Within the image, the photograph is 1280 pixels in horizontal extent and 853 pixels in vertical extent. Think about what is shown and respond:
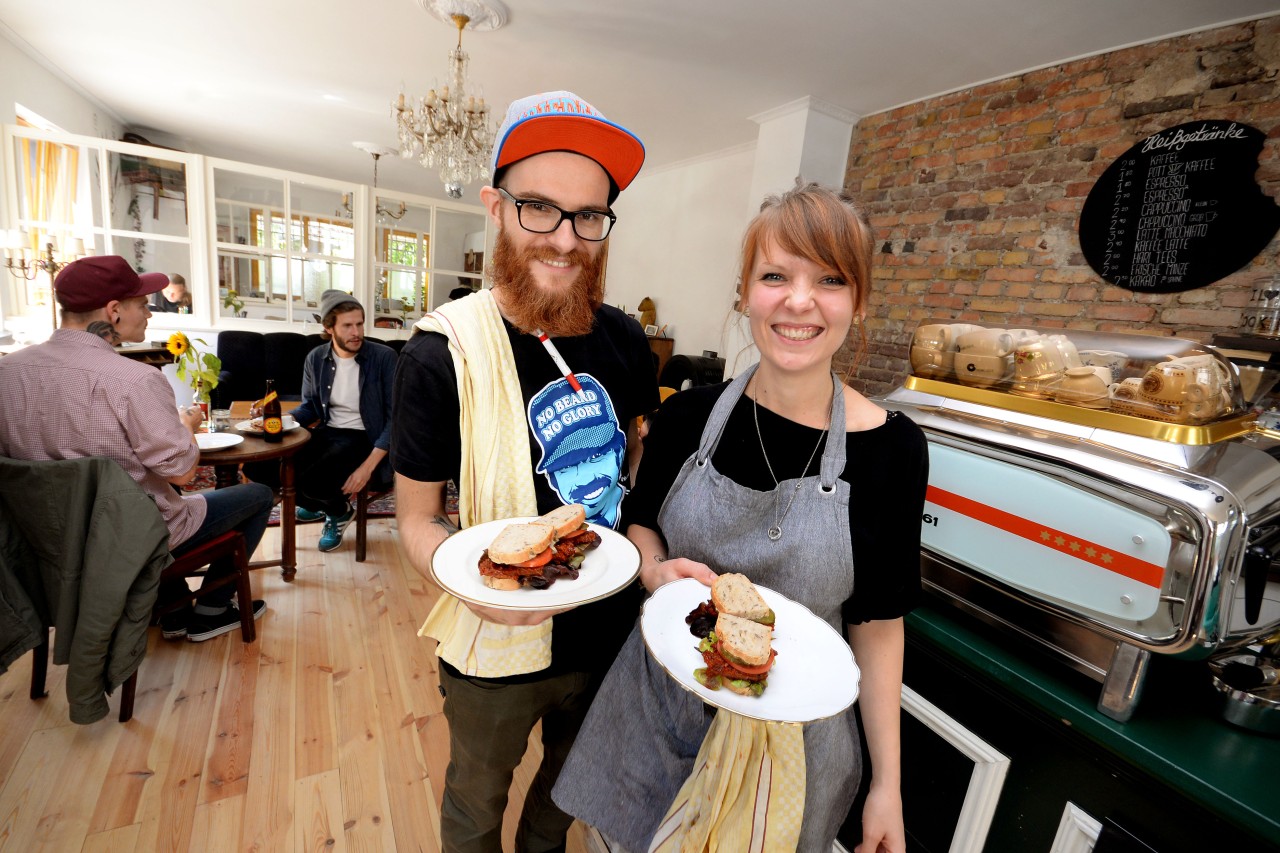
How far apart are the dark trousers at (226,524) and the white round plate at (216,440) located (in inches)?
7.9

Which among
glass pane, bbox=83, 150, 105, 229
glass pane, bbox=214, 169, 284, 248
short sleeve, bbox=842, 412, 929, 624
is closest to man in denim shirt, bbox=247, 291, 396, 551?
short sleeve, bbox=842, 412, 929, 624

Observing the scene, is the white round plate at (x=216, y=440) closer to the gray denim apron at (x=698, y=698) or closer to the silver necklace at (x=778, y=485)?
the gray denim apron at (x=698, y=698)

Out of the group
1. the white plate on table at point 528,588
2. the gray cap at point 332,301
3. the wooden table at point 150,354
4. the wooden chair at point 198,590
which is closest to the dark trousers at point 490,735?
the white plate on table at point 528,588

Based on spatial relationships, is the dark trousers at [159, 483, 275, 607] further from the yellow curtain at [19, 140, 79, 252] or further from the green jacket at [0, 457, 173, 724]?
the yellow curtain at [19, 140, 79, 252]

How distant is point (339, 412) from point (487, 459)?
302 centimetres

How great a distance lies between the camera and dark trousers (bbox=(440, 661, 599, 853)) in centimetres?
116

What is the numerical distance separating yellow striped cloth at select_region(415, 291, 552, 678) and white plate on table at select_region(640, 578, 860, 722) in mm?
325

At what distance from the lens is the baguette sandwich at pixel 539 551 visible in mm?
938

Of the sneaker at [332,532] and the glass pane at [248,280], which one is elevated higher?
the glass pane at [248,280]

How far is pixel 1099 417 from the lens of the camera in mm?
1016

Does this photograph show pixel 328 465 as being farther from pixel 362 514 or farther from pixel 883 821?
pixel 883 821

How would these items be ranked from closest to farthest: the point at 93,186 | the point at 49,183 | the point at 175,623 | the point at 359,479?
the point at 175,623, the point at 359,479, the point at 49,183, the point at 93,186

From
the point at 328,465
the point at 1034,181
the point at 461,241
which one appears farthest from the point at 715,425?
the point at 461,241

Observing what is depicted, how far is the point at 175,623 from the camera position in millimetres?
2617
